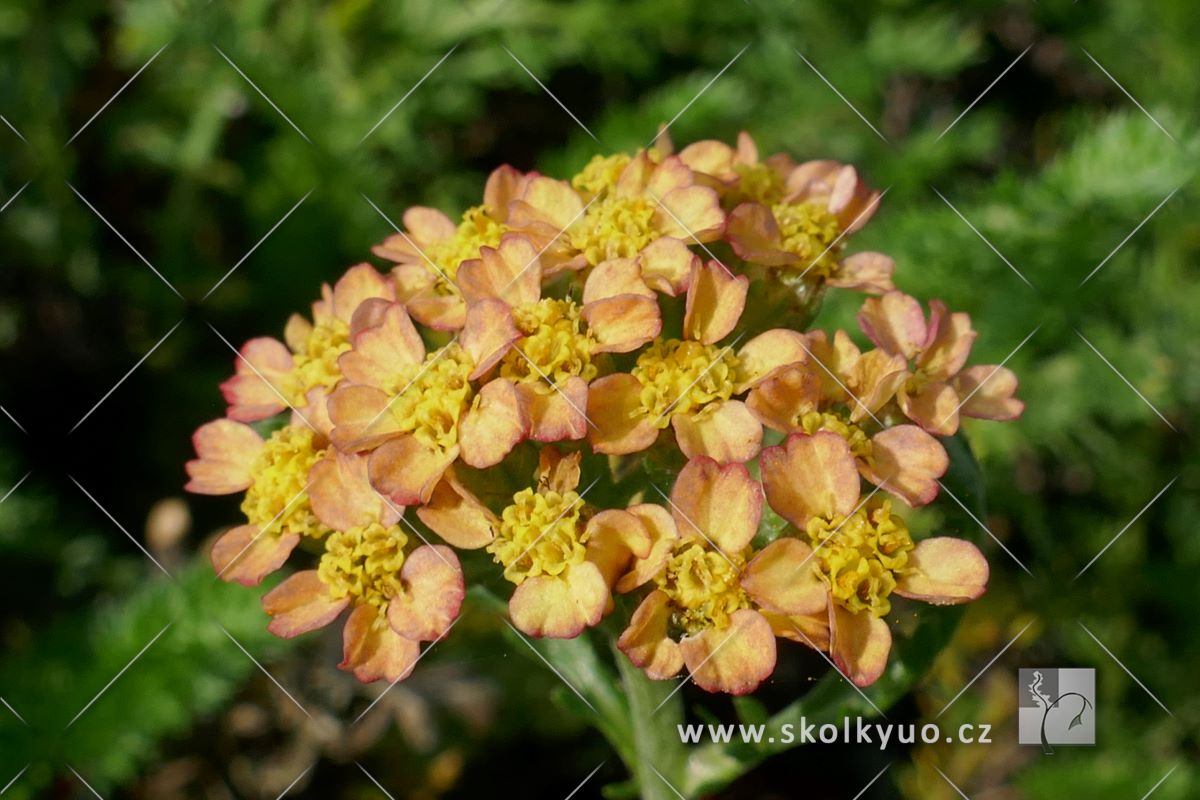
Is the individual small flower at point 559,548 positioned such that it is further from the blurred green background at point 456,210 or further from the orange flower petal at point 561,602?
the blurred green background at point 456,210

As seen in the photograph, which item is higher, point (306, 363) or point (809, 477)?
point (306, 363)

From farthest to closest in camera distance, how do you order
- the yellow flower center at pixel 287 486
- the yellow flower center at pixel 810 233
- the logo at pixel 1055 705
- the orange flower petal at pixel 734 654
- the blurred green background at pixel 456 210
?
the blurred green background at pixel 456 210 → the logo at pixel 1055 705 → the yellow flower center at pixel 810 233 → the yellow flower center at pixel 287 486 → the orange flower petal at pixel 734 654

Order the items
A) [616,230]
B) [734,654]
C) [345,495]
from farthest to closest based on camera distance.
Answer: [616,230], [345,495], [734,654]

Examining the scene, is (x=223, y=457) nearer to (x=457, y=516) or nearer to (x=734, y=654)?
(x=457, y=516)

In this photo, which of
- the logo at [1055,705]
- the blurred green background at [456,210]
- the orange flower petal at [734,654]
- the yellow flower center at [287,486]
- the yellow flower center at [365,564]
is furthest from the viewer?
the blurred green background at [456,210]

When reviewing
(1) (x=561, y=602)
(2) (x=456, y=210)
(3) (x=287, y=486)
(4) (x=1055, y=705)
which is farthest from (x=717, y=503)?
(2) (x=456, y=210)

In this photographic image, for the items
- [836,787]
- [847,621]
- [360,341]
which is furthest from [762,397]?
[836,787]

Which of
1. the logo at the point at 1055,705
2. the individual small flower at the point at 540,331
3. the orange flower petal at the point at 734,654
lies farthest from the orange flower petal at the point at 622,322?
the logo at the point at 1055,705

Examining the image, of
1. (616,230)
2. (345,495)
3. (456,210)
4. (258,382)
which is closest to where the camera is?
(345,495)
